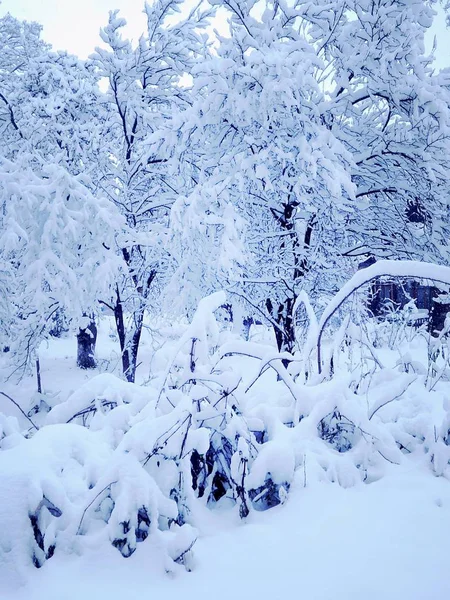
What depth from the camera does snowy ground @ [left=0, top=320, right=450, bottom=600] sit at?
1.50 metres

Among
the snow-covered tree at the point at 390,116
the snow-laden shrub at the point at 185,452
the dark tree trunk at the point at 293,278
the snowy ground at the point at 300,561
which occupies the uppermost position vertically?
the snow-covered tree at the point at 390,116

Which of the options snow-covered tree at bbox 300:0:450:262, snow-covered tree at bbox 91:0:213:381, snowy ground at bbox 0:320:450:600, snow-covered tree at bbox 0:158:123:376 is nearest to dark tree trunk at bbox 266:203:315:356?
snow-covered tree at bbox 300:0:450:262

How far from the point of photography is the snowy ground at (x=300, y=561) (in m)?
1.50

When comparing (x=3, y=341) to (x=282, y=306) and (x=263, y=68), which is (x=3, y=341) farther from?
(x=263, y=68)

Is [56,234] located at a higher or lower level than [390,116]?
lower

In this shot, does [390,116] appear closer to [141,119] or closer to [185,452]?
[141,119]

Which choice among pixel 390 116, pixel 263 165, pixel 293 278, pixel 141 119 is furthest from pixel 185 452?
pixel 141 119

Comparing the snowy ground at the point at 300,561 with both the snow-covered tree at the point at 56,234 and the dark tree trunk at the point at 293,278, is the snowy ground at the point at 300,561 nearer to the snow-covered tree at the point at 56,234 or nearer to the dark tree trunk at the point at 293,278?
the snow-covered tree at the point at 56,234

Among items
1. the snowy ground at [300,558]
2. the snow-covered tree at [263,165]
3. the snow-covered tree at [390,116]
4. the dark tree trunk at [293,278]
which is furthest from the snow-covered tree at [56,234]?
the snowy ground at [300,558]

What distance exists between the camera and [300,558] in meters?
1.68

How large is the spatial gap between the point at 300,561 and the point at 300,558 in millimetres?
17

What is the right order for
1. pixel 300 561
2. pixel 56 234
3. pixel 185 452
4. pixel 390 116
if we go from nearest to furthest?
1. pixel 300 561
2. pixel 185 452
3. pixel 56 234
4. pixel 390 116

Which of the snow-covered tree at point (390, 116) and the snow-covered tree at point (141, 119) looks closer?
the snow-covered tree at point (390, 116)

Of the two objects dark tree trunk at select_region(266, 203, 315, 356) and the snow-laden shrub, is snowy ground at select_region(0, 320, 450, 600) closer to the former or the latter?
the snow-laden shrub
